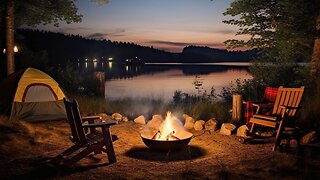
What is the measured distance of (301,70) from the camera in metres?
10.9

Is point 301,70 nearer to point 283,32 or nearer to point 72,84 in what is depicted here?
point 283,32

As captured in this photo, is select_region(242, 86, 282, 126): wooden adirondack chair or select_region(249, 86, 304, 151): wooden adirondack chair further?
select_region(242, 86, 282, 126): wooden adirondack chair

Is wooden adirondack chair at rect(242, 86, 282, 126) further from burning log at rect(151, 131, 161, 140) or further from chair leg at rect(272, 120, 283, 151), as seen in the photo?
burning log at rect(151, 131, 161, 140)

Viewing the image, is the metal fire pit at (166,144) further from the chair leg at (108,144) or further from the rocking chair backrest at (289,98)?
the rocking chair backrest at (289,98)

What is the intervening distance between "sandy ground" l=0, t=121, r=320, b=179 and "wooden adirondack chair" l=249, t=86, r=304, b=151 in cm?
45

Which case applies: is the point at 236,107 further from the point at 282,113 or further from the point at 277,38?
the point at 277,38

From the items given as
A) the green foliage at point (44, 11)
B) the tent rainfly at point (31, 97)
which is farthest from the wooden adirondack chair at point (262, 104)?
the green foliage at point (44, 11)

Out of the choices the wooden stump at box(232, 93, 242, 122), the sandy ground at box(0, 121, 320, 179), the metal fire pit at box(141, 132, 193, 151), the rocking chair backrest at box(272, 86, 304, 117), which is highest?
the rocking chair backrest at box(272, 86, 304, 117)

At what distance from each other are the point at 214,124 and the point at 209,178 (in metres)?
3.81

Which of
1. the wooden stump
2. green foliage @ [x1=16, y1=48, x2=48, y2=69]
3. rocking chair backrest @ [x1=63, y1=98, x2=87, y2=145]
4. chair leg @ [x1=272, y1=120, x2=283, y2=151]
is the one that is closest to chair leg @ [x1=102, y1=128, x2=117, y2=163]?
rocking chair backrest @ [x1=63, y1=98, x2=87, y2=145]

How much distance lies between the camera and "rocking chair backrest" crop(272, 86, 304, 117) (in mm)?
6988

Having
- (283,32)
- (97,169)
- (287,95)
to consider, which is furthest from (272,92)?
(97,169)

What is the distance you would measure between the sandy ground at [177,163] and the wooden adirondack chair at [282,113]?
0.45 metres

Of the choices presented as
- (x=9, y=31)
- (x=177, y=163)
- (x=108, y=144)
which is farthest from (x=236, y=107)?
(x=9, y=31)
